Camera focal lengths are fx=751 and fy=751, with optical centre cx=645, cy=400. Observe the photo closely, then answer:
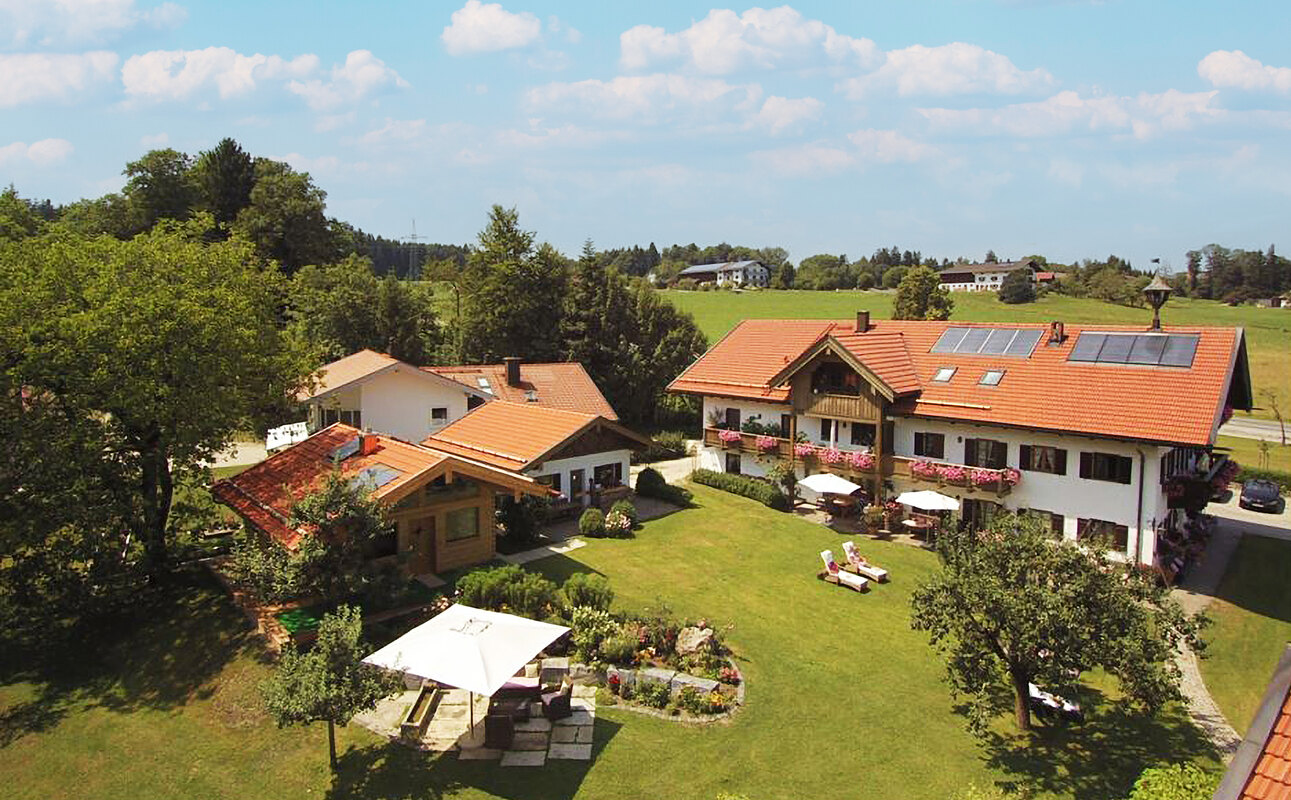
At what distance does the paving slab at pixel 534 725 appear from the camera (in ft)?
48.5

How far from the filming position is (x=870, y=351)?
31688 mm

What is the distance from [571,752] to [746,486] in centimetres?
2097

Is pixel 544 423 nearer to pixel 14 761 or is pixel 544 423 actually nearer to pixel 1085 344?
pixel 14 761

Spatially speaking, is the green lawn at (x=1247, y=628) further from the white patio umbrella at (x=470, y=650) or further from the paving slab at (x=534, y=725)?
the white patio umbrella at (x=470, y=650)

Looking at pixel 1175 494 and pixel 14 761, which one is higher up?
pixel 1175 494

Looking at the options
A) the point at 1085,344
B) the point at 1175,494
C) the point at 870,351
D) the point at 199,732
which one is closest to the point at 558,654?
the point at 199,732

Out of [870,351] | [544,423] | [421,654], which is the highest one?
[870,351]

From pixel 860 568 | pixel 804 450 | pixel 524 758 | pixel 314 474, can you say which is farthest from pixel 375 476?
pixel 804 450

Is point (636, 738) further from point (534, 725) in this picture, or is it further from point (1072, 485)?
point (1072, 485)

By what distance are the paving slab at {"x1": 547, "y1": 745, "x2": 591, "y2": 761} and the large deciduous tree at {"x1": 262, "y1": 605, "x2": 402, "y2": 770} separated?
322 cm

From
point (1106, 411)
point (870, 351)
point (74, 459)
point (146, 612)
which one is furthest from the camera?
point (870, 351)

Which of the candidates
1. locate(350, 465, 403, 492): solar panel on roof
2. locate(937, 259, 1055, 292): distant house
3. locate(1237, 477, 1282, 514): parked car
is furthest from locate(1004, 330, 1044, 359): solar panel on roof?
locate(937, 259, 1055, 292): distant house

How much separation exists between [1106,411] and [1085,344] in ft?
15.4

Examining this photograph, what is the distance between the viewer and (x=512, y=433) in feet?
98.6
